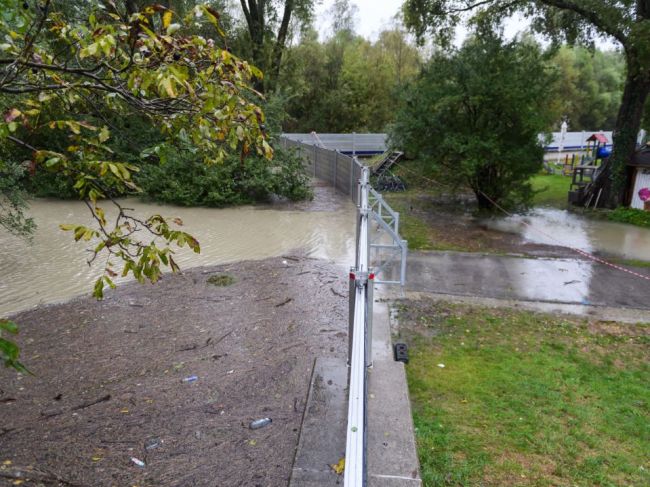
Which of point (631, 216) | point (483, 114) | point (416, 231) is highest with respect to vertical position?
point (483, 114)

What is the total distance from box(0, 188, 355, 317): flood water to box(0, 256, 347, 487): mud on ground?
1117mm

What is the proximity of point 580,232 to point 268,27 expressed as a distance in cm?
1526

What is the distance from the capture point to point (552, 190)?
769 inches

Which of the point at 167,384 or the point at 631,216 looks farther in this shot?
the point at 631,216

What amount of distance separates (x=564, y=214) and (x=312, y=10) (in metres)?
13.9

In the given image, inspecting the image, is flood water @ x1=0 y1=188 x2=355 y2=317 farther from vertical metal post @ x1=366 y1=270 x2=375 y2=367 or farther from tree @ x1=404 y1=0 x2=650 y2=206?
tree @ x1=404 y1=0 x2=650 y2=206

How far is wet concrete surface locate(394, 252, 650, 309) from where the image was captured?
7.61 m

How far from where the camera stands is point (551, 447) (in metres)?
3.86

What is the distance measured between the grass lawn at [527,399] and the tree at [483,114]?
7.35m

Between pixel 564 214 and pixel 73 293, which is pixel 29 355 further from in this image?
pixel 564 214

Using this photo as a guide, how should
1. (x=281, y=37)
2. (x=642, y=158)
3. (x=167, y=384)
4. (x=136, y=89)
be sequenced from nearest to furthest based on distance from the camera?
(x=136, y=89)
(x=167, y=384)
(x=642, y=158)
(x=281, y=37)

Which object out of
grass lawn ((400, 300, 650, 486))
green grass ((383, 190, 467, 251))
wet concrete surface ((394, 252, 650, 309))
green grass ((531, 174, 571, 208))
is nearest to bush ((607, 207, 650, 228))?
A: green grass ((531, 174, 571, 208))

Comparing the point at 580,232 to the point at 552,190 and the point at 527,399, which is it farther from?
the point at 527,399

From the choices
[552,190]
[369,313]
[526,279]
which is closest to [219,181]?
[526,279]
